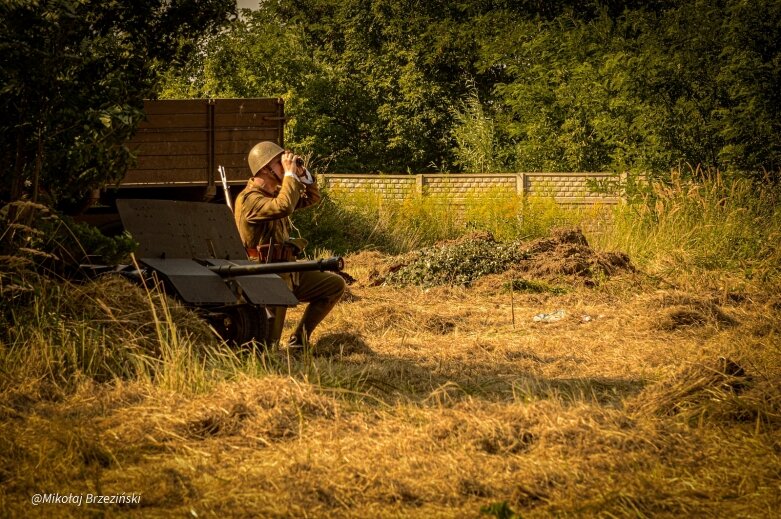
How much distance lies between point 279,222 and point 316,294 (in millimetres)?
666

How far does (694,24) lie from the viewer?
19.1 metres

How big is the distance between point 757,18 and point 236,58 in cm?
1389

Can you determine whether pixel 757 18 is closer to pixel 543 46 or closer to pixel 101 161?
pixel 101 161

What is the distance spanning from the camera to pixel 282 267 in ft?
25.8

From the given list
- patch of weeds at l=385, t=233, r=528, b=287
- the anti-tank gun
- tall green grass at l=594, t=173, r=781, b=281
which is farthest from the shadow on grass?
tall green grass at l=594, t=173, r=781, b=281

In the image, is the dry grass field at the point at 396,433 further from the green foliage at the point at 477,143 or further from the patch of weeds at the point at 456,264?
the green foliage at the point at 477,143

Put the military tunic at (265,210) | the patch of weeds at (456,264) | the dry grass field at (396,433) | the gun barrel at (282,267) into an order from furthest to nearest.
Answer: the patch of weeds at (456,264) → the military tunic at (265,210) → the gun barrel at (282,267) → the dry grass field at (396,433)

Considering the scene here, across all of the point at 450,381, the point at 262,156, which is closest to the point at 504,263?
the point at 262,156

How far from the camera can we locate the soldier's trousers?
365 inches

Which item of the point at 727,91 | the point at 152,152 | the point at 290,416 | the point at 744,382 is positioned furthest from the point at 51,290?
the point at 727,91

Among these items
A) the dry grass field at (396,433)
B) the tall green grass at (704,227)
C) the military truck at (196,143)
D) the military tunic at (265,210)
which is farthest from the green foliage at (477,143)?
the dry grass field at (396,433)

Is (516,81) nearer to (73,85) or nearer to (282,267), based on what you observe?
(282,267)

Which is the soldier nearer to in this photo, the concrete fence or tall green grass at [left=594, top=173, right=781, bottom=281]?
tall green grass at [left=594, top=173, right=781, bottom=281]

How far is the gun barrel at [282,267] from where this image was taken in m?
7.72
